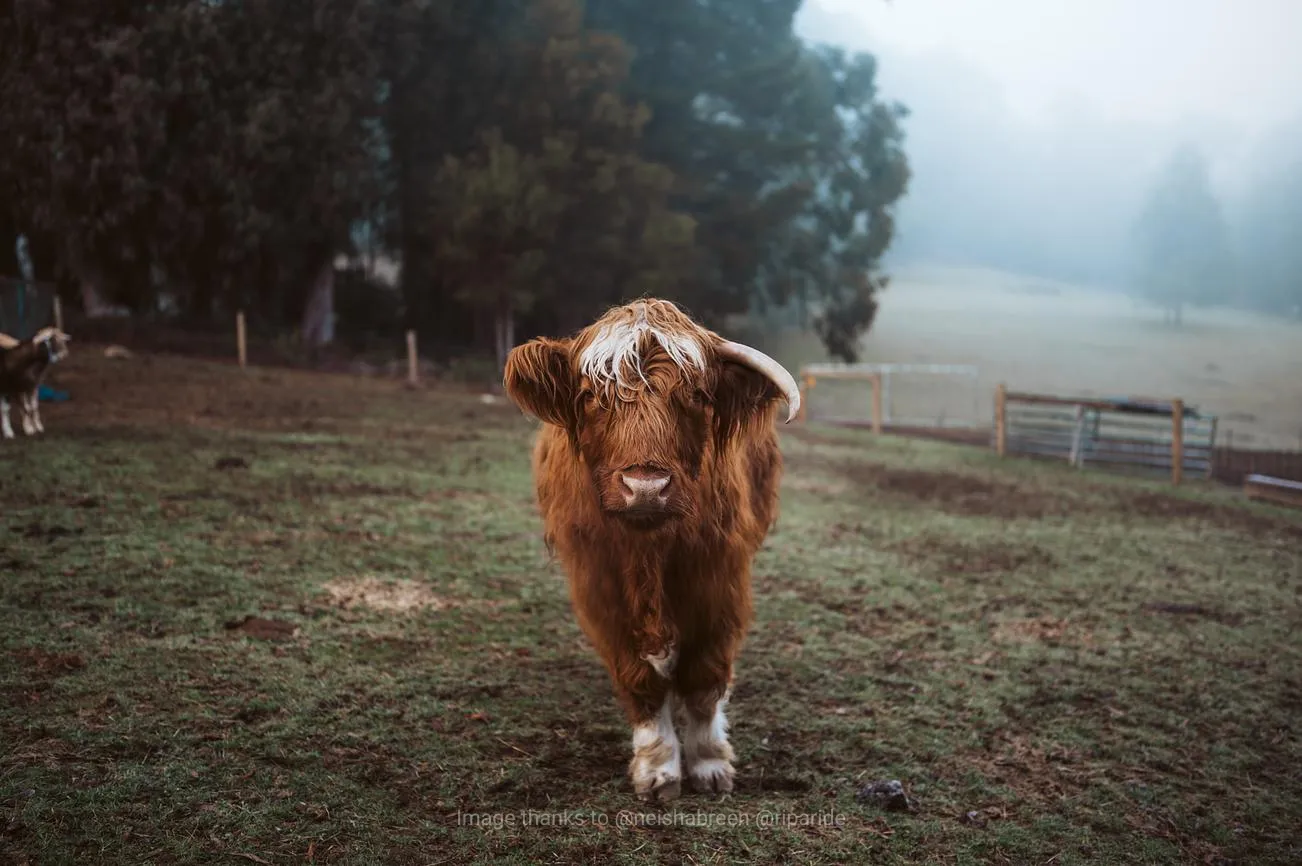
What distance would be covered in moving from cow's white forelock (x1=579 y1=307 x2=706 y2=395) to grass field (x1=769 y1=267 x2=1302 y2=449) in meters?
15.1

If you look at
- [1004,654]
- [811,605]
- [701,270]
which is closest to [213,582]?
[811,605]

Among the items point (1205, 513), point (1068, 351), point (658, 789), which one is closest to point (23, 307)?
point (658, 789)

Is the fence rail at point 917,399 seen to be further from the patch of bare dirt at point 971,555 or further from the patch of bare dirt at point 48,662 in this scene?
the patch of bare dirt at point 48,662

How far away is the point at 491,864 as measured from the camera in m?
2.71

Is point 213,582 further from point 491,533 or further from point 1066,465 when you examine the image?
point 1066,465

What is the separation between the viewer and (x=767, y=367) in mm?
3037

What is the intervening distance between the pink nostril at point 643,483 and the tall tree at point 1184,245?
2127 centimetres

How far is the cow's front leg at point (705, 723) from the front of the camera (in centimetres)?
335

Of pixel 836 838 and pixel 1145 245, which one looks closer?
pixel 836 838

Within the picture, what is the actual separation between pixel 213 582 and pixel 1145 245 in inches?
991

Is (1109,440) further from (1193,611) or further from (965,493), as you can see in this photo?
(1193,611)

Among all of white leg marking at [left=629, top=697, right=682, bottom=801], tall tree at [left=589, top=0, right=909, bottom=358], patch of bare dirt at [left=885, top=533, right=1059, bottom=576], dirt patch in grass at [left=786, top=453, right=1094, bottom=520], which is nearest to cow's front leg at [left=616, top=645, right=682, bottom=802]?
white leg marking at [left=629, top=697, right=682, bottom=801]

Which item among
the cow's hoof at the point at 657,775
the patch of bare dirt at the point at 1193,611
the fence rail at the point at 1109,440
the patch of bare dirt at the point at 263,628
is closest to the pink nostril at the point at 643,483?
the cow's hoof at the point at 657,775

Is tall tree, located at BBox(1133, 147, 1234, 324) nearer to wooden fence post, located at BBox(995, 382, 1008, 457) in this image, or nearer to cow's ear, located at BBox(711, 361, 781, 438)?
wooden fence post, located at BBox(995, 382, 1008, 457)
